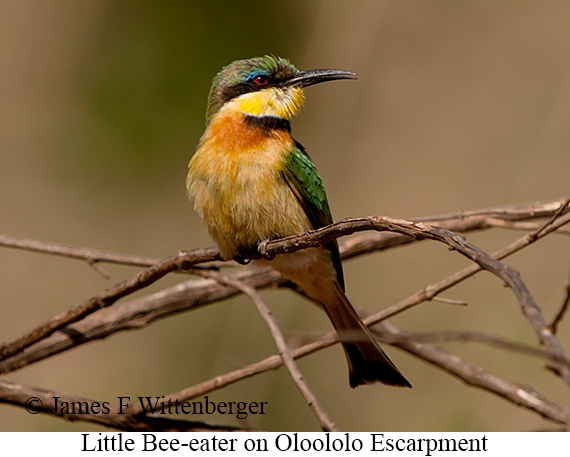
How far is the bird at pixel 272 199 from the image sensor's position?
229 centimetres

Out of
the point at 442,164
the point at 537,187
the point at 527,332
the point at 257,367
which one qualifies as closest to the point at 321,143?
the point at 442,164

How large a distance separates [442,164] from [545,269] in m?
0.78

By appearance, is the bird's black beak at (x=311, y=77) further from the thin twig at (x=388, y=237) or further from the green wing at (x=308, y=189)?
the thin twig at (x=388, y=237)

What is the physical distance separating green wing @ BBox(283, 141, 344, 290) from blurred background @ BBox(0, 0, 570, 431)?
0.66 m

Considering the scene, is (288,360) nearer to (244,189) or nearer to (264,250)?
(264,250)

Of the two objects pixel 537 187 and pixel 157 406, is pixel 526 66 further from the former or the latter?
pixel 157 406

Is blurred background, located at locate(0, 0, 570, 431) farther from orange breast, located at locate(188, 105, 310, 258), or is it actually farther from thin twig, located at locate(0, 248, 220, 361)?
thin twig, located at locate(0, 248, 220, 361)

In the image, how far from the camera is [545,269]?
2779mm

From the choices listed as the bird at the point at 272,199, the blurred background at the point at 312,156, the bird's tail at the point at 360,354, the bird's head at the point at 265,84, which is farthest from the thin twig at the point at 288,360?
the blurred background at the point at 312,156

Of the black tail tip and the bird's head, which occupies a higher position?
the bird's head

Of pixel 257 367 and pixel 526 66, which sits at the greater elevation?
pixel 526 66

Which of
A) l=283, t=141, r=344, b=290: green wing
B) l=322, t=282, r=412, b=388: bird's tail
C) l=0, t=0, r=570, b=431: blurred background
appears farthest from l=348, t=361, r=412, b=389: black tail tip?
l=0, t=0, r=570, b=431: blurred background

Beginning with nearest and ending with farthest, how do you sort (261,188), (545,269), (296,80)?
(261,188) < (296,80) < (545,269)

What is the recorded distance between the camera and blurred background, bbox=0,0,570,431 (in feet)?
9.33
